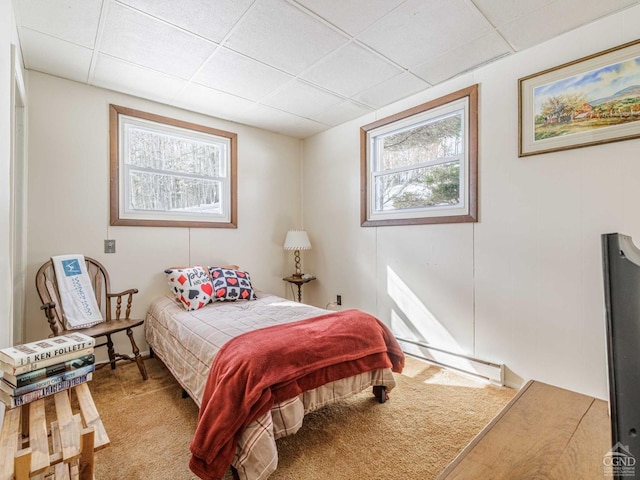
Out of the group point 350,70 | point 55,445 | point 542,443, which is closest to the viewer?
point 542,443

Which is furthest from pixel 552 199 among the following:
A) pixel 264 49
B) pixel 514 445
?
pixel 264 49

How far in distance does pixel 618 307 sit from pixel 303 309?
216cm

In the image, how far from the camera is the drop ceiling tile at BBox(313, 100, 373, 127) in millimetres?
3248

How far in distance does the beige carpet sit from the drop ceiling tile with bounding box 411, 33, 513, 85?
2534 millimetres

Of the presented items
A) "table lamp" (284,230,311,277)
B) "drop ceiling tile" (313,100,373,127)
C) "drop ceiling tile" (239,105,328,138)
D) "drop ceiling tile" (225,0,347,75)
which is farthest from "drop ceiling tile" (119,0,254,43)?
"table lamp" (284,230,311,277)

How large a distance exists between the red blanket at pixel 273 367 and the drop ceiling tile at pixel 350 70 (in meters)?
1.94

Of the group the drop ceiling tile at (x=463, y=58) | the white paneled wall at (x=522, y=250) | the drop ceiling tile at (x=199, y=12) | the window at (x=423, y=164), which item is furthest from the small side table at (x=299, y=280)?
the drop ceiling tile at (x=199, y=12)

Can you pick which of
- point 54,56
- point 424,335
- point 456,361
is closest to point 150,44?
point 54,56

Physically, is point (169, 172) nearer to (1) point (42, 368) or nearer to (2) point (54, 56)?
(2) point (54, 56)

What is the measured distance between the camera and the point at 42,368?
47.9 inches

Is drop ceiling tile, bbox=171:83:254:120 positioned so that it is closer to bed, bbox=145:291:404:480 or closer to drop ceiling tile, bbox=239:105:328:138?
drop ceiling tile, bbox=239:105:328:138

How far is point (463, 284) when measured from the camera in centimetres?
262

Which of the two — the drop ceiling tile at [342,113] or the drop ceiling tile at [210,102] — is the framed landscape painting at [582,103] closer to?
the drop ceiling tile at [342,113]

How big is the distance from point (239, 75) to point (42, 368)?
2400 millimetres
